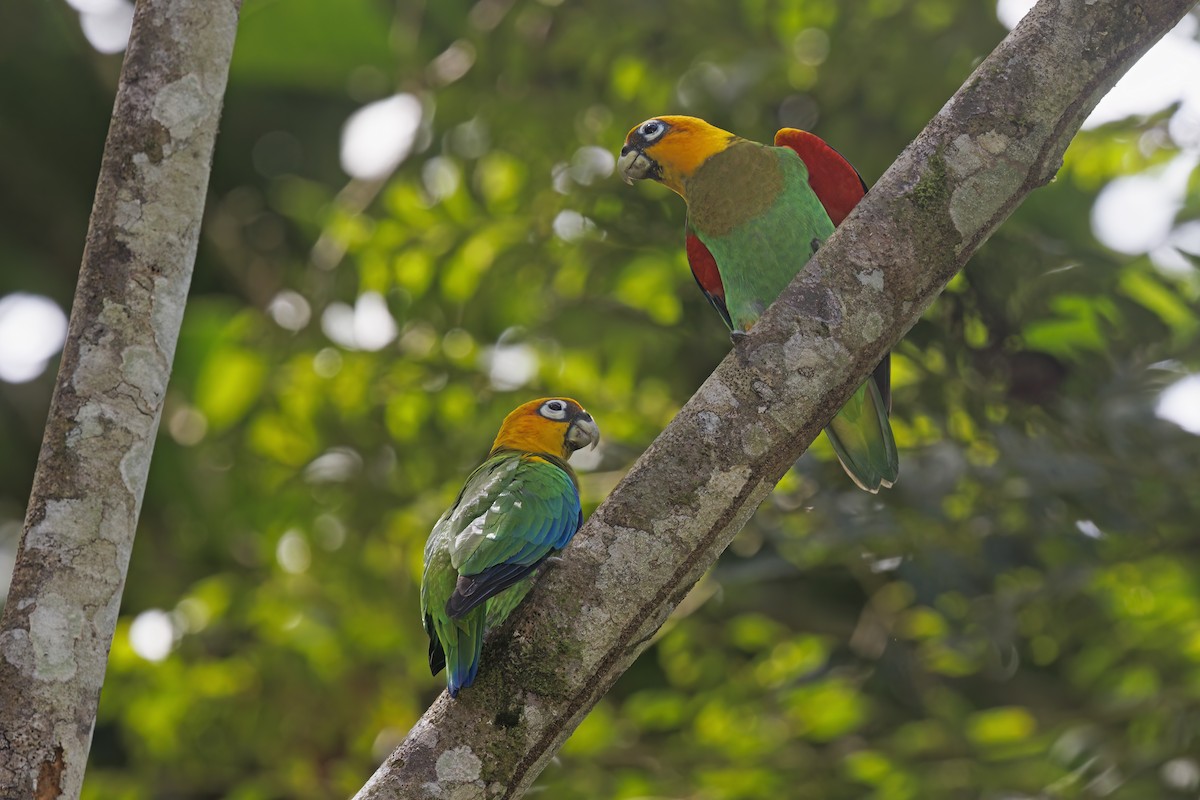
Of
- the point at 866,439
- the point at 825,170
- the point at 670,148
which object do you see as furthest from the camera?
the point at 670,148

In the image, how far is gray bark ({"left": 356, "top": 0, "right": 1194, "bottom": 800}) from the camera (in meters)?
2.14

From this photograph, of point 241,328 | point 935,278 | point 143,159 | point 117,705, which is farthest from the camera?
point 241,328

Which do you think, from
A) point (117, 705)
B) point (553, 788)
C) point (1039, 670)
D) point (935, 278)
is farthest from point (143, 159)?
point (1039, 670)

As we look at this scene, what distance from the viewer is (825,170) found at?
3.55m

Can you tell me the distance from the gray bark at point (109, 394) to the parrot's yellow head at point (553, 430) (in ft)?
4.74

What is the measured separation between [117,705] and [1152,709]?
4440mm

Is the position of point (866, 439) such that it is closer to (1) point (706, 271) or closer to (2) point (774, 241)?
(2) point (774, 241)

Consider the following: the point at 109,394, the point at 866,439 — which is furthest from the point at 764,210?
the point at 109,394

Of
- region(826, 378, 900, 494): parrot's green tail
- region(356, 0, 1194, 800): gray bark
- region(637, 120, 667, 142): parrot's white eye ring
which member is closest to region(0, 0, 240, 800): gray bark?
region(356, 0, 1194, 800): gray bark

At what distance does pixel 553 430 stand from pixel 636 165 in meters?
0.88

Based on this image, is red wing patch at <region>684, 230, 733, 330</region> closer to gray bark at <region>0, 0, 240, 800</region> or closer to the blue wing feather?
the blue wing feather

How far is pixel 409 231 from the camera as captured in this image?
17.7 feet

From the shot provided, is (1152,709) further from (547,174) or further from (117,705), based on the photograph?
(117,705)

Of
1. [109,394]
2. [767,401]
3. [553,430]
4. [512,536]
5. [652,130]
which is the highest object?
[109,394]
